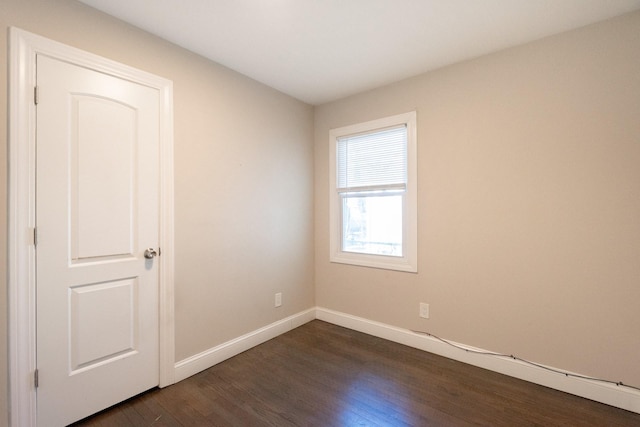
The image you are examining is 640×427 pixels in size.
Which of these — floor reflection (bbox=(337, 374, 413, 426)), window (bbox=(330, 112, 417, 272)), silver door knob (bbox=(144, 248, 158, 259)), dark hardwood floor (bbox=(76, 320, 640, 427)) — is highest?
window (bbox=(330, 112, 417, 272))

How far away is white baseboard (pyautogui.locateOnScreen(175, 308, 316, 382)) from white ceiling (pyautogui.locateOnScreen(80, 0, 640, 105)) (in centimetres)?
245

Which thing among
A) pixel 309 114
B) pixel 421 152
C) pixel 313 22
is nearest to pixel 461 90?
pixel 421 152

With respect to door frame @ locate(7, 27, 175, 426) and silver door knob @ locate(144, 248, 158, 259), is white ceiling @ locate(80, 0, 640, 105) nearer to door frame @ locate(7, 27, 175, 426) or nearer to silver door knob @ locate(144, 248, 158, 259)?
door frame @ locate(7, 27, 175, 426)

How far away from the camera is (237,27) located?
2029 mm

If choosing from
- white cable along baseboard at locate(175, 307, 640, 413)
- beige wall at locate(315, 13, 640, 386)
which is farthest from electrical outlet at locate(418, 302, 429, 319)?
white cable along baseboard at locate(175, 307, 640, 413)

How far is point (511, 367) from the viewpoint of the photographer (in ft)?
7.40

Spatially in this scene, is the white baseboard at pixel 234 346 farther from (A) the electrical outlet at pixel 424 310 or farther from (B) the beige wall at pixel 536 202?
(A) the electrical outlet at pixel 424 310

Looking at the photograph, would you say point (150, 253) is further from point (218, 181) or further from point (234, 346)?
point (234, 346)

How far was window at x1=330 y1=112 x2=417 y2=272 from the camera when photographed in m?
2.79

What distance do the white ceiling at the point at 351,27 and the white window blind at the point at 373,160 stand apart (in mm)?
634

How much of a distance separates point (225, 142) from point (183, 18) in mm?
914

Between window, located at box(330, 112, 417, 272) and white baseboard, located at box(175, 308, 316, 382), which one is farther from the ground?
window, located at box(330, 112, 417, 272)

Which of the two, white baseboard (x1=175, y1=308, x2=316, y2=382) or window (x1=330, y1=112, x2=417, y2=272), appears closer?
white baseboard (x1=175, y1=308, x2=316, y2=382)

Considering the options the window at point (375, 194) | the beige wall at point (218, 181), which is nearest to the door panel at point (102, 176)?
the beige wall at point (218, 181)
